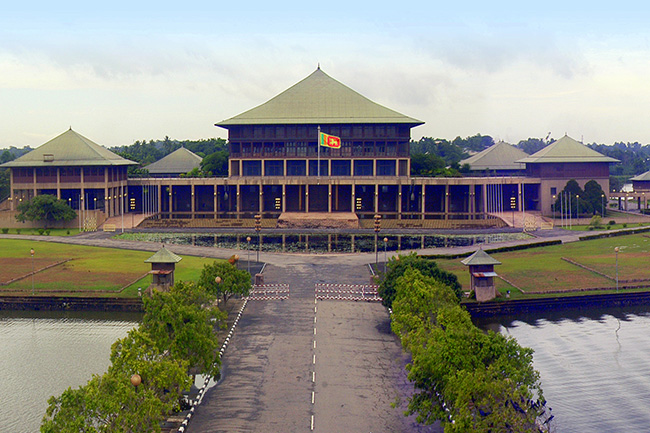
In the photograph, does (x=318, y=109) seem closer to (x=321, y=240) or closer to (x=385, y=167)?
(x=385, y=167)

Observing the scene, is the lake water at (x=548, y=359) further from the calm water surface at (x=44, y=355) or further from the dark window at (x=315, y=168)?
the dark window at (x=315, y=168)

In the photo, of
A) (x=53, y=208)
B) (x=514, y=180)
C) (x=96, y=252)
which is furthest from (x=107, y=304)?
(x=514, y=180)

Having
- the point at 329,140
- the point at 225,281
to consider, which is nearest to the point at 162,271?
the point at 225,281

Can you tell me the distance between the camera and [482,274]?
2635 inches

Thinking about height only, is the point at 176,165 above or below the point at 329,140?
below

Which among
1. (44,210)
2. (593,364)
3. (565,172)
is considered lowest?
(593,364)

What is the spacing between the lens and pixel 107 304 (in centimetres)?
6838

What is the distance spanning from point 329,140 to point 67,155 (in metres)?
46.4

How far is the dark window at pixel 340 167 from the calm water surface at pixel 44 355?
8471 centimetres

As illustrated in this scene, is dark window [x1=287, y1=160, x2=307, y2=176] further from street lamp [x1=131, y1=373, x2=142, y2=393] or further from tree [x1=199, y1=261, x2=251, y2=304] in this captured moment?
street lamp [x1=131, y1=373, x2=142, y2=393]

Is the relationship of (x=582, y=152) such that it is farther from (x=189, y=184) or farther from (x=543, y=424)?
(x=543, y=424)

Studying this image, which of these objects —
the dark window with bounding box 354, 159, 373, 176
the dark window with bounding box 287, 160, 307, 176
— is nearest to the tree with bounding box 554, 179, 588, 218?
the dark window with bounding box 354, 159, 373, 176

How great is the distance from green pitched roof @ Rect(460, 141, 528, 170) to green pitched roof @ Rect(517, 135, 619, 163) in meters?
23.9

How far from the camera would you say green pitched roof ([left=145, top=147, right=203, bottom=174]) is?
17562 cm
